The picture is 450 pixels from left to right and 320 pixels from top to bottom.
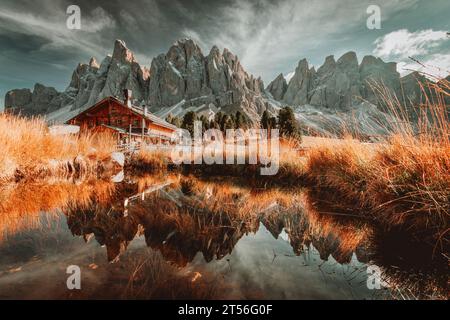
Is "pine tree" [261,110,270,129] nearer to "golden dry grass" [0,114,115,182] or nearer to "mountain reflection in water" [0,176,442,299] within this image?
"mountain reflection in water" [0,176,442,299]

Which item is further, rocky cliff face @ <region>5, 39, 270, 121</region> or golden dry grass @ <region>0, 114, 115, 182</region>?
rocky cliff face @ <region>5, 39, 270, 121</region>

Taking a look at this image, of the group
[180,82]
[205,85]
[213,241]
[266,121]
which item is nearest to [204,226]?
[213,241]

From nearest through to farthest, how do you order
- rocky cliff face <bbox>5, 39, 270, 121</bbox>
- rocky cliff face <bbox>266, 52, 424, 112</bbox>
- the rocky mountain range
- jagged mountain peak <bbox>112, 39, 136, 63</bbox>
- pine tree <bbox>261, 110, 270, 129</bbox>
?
pine tree <bbox>261, 110, 270, 129</bbox>
rocky cliff face <bbox>5, 39, 270, 121</bbox>
the rocky mountain range
jagged mountain peak <bbox>112, 39, 136, 63</bbox>
rocky cliff face <bbox>266, 52, 424, 112</bbox>

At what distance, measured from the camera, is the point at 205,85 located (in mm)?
112375

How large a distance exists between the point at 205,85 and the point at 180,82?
12.7 m

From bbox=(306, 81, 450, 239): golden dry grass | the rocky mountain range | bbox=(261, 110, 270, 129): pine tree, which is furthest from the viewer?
the rocky mountain range

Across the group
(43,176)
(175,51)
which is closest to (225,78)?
(175,51)

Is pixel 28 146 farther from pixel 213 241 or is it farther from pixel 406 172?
pixel 406 172

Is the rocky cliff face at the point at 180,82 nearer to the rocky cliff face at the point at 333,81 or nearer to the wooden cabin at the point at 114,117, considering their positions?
the rocky cliff face at the point at 333,81

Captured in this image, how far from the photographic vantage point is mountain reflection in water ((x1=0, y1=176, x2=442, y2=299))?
54.2 inches

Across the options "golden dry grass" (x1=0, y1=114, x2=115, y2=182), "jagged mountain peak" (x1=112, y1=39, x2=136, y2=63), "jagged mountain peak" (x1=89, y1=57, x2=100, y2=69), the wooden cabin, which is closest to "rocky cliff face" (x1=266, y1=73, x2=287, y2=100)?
"jagged mountain peak" (x1=112, y1=39, x2=136, y2=63)
